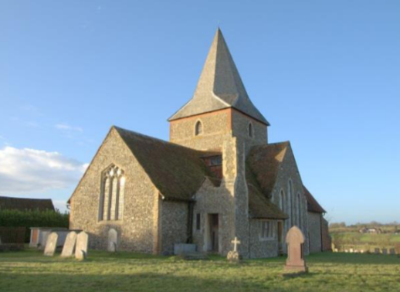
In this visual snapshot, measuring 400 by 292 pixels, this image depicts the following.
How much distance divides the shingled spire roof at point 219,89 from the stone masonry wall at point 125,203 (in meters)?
11.1

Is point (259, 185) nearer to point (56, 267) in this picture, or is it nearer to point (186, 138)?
Result: point (186, 138)

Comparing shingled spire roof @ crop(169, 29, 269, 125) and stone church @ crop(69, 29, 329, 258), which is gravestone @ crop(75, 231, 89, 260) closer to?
stone church @ crop(69, 29, 329, 258)

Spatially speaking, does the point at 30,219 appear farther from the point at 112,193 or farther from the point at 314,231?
the point at 314,231

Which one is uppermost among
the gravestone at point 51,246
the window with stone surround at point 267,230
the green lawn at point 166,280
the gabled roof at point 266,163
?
the gabled roof at point 266,163

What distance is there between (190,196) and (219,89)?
13809 millimetres

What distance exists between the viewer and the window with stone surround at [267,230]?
929 inches

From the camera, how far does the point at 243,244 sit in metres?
21.4

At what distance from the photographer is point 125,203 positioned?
21.8m

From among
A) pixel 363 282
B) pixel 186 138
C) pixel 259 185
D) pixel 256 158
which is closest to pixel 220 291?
pixel 363 282

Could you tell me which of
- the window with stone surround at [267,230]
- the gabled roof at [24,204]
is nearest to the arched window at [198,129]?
the window with stone surround at [267,230]

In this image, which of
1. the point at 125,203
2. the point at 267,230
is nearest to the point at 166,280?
the point at 125,203

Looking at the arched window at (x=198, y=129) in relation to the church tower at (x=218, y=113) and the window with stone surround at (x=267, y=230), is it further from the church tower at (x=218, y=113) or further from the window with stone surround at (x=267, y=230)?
the window with stone surround at (x=267, y=230)

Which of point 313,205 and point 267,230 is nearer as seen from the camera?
point 267,230

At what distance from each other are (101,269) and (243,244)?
33.5ft
